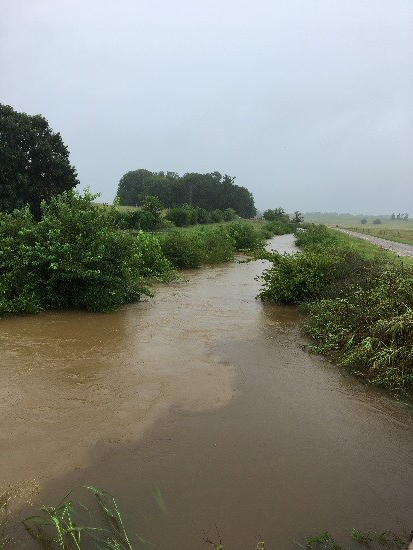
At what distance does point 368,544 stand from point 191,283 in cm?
1140

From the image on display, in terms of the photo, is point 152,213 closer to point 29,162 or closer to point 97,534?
point 29,162

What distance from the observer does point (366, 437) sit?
4355 mm

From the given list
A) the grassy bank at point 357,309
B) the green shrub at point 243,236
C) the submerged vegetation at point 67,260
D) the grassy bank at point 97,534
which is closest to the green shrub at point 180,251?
the submerged vegetation at point 67,260

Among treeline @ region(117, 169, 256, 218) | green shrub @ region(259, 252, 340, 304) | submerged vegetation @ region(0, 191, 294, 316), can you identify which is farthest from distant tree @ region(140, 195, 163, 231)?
treeline @ region(117, 169, 256, 218)

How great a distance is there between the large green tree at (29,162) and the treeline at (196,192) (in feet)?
137

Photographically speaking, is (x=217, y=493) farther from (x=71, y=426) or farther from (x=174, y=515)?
(x=71, y=426)

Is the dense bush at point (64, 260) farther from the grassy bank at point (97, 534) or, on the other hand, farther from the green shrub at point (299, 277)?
the grassy bank at point (97, 534)

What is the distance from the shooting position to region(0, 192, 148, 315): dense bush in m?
8.91

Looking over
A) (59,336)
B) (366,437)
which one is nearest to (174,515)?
(366,437)

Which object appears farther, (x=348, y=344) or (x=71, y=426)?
(x=348, y=344)

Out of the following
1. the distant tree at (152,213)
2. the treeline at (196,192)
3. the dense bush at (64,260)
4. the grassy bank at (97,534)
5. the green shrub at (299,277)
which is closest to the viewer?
the grassy bank at (97,534)

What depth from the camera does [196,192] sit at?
251ft

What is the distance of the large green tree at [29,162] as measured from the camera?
88.9 feet

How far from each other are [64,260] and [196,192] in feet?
227
